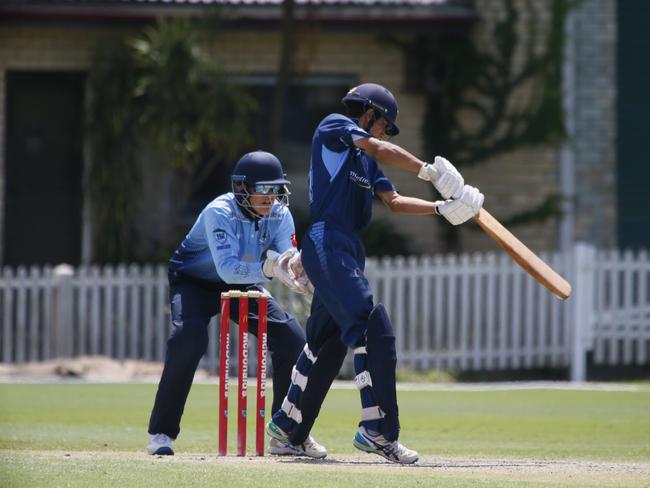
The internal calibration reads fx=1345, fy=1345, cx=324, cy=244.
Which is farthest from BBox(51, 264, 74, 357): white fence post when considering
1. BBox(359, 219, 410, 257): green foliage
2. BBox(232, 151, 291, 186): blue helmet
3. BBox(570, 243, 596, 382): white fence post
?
BBox(232, 151, 291, 186): blue helmet

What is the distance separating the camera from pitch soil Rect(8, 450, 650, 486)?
6.53 meters

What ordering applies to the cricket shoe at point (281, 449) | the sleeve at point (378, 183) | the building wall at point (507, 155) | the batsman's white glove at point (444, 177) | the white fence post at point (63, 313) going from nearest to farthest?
the batsman's white glove at point (444, 177) < the sleeve at point (378, 183) < the cricket shoe at point (281, 449) < the white fence post at point (63, 313) < the building wall at point (507, 155)

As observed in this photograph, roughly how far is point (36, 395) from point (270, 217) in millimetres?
5089

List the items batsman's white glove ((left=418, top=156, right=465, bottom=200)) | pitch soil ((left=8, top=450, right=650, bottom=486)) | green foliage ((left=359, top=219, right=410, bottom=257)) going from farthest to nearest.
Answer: green foliage ((left=359, top=219, right=410, bottom=257))
batsman's white glove ((left=418, top=156, right=465, bottom=200))
pitch soil ((left=8, top=450, right=650, bottom=486))

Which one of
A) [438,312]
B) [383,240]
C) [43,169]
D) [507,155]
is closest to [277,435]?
[438,312]

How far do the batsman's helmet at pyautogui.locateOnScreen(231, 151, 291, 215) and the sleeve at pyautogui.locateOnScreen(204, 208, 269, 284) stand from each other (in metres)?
0.16

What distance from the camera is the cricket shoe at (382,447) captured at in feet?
22.8

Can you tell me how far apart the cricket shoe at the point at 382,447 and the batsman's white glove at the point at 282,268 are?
902 mm

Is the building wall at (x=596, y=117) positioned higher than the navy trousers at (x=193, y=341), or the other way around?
the building wall at (x=596, y=117)

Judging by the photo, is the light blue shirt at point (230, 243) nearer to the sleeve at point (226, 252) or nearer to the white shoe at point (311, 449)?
the sleeve at point (226, 252)

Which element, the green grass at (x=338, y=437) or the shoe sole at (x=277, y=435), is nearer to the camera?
the green grass at (x=338, y=437)

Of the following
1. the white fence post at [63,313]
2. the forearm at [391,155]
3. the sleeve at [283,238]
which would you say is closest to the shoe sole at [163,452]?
the sleeve at [283,238]

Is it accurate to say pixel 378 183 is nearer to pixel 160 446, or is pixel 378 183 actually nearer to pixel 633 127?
pixel 160 446

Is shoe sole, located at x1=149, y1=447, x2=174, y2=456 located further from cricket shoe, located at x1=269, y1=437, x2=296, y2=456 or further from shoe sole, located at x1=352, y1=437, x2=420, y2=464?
shoe sole, located at x1=352, y1=437, x2=420, y2=464
